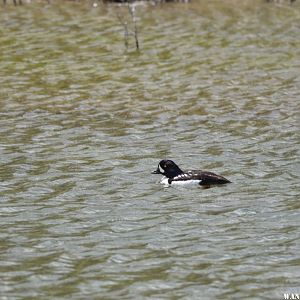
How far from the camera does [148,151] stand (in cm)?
2272

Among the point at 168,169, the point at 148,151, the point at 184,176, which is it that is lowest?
the point at 148,151

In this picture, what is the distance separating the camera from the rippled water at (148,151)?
1460cm

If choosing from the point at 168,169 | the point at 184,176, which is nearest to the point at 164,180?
the point at 168,169

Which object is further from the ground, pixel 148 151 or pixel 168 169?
pixel 168 169

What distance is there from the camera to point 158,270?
574 inches

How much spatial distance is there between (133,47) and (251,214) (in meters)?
19.4

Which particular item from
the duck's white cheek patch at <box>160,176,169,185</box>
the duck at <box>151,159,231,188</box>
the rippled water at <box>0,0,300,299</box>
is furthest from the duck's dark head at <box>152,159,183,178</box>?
the rippled water at <box>0,0,300,299</box>

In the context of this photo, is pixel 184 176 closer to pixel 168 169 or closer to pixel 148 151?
pixel 168 169

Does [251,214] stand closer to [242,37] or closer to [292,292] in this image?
[292,292]

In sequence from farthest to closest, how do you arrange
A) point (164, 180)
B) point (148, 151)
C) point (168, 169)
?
point (148, 151)
point (164, 180)
point (168, 169)

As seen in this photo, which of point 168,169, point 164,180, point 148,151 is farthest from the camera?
point 148,151

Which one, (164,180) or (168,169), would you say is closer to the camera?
(168,169)

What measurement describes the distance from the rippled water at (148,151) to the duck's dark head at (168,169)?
34 centimetres

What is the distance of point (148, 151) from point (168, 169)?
8.86 feet
